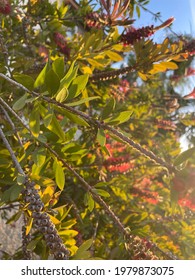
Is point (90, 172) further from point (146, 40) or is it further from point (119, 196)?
point (146, 40)

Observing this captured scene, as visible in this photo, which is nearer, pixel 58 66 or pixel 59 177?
pixel 58 66

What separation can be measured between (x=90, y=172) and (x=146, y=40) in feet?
2.16

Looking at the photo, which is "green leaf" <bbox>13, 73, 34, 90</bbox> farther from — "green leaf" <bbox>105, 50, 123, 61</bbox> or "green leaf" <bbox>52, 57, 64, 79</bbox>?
"green leaf" <bbox>105, 50, 123, 61</bbox>

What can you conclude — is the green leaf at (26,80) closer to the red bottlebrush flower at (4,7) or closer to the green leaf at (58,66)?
the green leaf at (58,66)

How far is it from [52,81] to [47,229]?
0.81 feet

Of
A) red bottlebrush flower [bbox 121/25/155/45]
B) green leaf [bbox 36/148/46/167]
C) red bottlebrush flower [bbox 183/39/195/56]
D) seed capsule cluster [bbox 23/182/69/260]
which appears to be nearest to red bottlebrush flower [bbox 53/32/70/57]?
red bottlebrush flower [bbox 121/25/155/45]

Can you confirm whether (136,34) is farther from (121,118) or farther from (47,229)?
(47,229)

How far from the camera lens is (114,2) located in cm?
121

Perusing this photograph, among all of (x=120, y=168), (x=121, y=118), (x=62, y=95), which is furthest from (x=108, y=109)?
(x=120, y=168)

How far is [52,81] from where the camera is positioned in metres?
0.73

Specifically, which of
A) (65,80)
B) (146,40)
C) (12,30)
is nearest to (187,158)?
(65,80)

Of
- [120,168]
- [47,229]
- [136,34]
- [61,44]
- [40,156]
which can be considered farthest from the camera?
[120,168]

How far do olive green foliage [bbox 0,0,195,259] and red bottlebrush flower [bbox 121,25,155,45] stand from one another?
0.02 m
